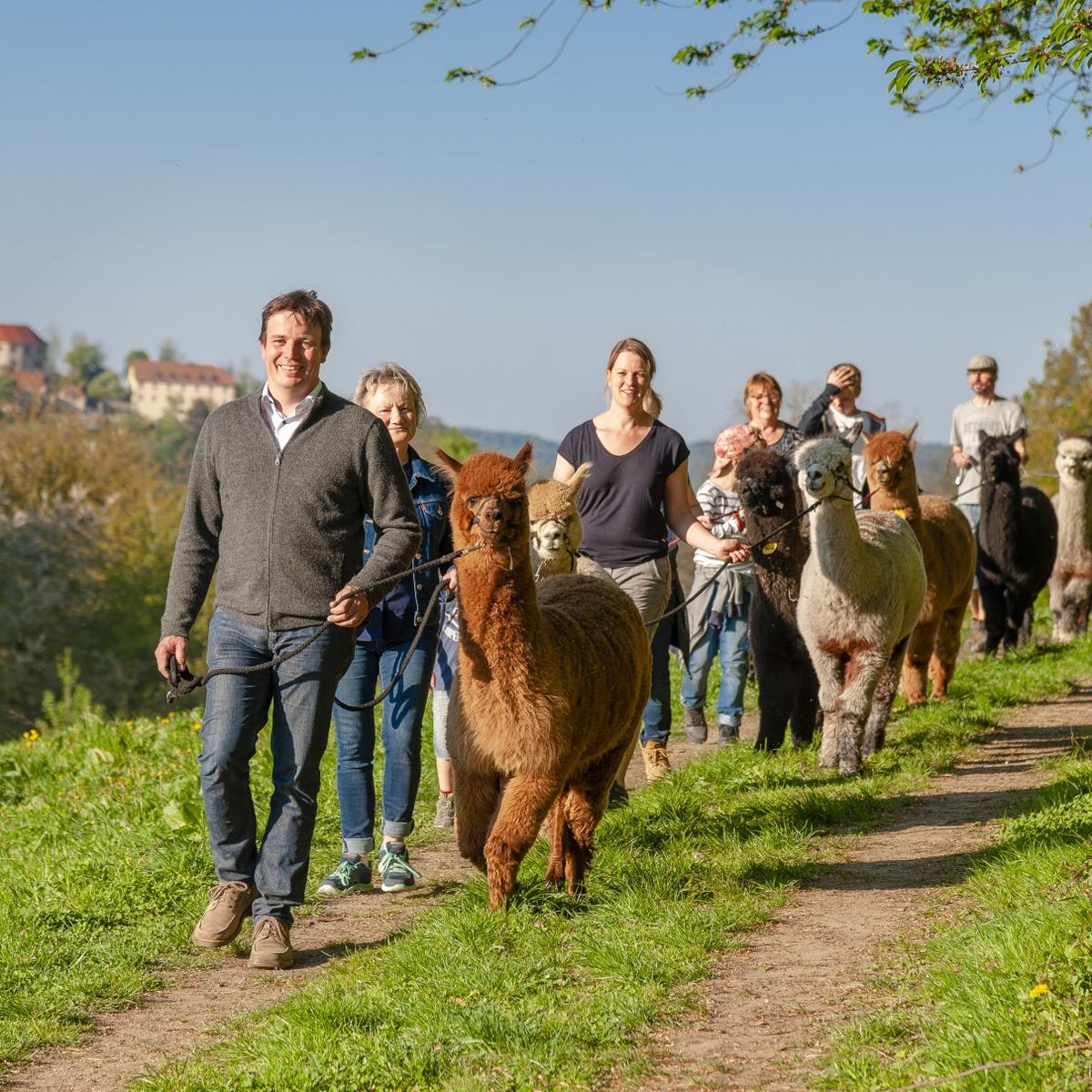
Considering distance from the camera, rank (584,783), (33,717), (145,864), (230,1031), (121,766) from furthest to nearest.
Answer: (33,717) → (121,766) → (145,864) → (584,783) → (230,1031)

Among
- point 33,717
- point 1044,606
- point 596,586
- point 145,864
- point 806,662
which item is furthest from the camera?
point 33,717

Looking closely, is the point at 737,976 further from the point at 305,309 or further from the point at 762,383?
the point at 762,383

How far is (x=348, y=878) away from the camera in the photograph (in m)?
6.30

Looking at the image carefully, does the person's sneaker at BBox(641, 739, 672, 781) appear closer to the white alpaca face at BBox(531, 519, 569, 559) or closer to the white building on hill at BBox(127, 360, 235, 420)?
the white alpaca face at BBox(531, 519, 569, 559)

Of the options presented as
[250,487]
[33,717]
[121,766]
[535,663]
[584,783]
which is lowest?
[33,717]

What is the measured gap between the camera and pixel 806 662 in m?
8.80

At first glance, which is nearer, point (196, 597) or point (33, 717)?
point (196, 597)

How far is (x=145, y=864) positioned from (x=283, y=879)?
1651 millimetres

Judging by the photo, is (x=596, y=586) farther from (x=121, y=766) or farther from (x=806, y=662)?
(x=121, y=766)

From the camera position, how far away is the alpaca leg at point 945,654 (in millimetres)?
10672

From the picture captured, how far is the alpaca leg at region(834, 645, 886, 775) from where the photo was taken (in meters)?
8.02

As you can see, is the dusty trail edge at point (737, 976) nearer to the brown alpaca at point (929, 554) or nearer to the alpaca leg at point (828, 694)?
the alpaca leg at point (828, 694)

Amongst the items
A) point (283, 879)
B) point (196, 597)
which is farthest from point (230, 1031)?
point (196, 597)

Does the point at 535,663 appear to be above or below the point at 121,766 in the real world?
above
